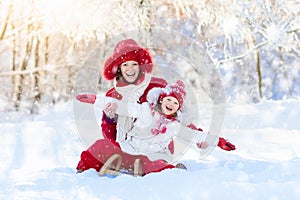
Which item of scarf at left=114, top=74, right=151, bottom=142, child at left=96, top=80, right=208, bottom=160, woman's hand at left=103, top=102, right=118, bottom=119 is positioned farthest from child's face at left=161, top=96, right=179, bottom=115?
woman's hand at left=103, top=102, right=118, bottom=119

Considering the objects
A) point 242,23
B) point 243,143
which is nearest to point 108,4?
point 242,23

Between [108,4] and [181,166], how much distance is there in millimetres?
6978

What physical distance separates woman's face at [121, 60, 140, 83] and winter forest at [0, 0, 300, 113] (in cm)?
51

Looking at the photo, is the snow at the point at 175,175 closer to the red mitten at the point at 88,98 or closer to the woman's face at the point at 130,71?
the red mitten at the point at 88,98

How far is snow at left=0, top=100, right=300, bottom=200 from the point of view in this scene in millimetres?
3242

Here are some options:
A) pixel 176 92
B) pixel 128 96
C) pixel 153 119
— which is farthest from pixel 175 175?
pixel 128 96

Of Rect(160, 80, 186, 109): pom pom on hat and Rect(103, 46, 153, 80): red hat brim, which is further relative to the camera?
Rect(103, 46, 153, 80): red hat brim

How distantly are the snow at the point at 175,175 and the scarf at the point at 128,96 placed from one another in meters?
0.41

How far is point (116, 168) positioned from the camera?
13.9 ft

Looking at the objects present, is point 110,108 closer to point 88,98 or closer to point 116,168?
point 88,98

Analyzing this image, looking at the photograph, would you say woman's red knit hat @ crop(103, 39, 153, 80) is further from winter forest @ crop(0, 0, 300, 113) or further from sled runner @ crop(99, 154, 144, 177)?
sled runner @ crop(99, 154, 144, 177)

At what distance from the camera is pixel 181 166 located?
4172 millimetres

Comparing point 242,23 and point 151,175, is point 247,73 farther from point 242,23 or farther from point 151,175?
point 151,175

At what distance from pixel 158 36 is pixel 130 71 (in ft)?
44.7
